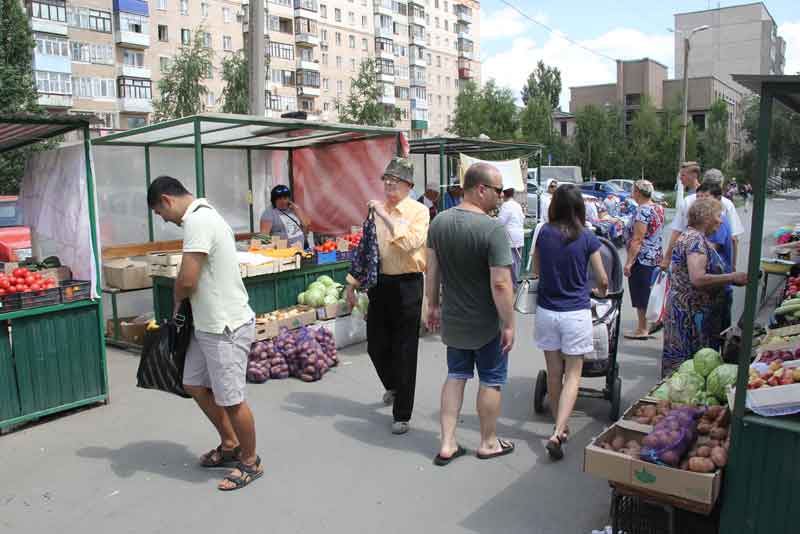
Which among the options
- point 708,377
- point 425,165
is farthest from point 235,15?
point 708,377

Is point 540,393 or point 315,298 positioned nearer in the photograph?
point 540,393

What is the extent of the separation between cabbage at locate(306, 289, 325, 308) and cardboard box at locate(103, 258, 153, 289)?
1882 mm

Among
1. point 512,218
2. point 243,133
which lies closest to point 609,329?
point 512,218

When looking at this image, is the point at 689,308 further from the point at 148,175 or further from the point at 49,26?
the point at 49,26

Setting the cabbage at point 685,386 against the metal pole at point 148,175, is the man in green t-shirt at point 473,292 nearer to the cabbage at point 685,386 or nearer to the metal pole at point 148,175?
the cabbage at point 685,386

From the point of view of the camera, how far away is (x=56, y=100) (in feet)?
132

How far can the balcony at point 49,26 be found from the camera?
40.4 meters

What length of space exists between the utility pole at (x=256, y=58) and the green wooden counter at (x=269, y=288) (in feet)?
11.1

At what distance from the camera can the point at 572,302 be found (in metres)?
4.41

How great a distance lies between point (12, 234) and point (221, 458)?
8.69 meters

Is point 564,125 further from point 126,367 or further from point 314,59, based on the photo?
point 126,367

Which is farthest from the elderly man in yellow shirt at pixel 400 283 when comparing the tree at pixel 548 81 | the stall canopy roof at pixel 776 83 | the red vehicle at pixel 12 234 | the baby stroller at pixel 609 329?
the tree at pixel 548 81

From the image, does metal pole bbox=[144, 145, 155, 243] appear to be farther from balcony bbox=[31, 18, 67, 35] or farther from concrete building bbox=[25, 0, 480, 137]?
balcony bbox=[31, 18, 67, 35]

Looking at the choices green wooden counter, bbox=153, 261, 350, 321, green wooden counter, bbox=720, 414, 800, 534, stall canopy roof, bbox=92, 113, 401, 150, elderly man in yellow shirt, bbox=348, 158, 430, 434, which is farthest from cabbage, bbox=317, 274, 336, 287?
green wooden counter, bbox=720, 414, 800, 534
